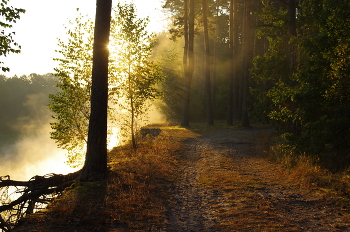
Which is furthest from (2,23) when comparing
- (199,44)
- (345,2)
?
(199,44)

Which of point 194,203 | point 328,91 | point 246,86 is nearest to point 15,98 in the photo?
point 246,86

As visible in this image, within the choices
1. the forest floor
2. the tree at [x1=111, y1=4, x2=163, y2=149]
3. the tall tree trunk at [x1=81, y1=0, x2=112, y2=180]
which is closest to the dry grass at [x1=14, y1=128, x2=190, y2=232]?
the forest floor

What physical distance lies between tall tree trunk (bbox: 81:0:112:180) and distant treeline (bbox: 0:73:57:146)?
53.5 meters

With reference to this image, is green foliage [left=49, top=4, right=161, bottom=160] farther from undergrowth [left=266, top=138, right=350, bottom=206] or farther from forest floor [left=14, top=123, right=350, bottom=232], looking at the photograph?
undergrowth [left=266, top=138, right=350, bottom=206]

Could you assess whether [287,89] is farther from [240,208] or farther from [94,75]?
[94,75]

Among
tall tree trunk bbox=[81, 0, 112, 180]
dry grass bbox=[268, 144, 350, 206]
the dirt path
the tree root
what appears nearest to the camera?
the dirt path

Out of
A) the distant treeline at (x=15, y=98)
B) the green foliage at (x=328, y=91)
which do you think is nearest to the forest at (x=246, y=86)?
the green foliage at (x=328, y=91)

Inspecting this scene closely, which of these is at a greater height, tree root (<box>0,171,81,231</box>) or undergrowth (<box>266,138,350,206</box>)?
undergrowth (<box>266,138,350,206</box>)

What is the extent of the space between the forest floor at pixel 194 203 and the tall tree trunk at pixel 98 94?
70cm

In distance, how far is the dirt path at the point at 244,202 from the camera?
5.54 metres

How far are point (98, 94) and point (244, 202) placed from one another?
194 inches

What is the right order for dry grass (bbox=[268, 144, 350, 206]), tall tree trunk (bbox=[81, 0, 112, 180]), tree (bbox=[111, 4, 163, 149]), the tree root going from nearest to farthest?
dry grass (bbox=[268, 144, 350, 206]), the tree root, tall tree trunk (bbox=[81, 0, 112, 180]), tree (bbox=[111, 4, 163, 149])

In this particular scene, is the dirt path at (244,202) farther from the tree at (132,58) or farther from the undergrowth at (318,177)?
the tree at (132,58)

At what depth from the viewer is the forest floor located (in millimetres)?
5547
